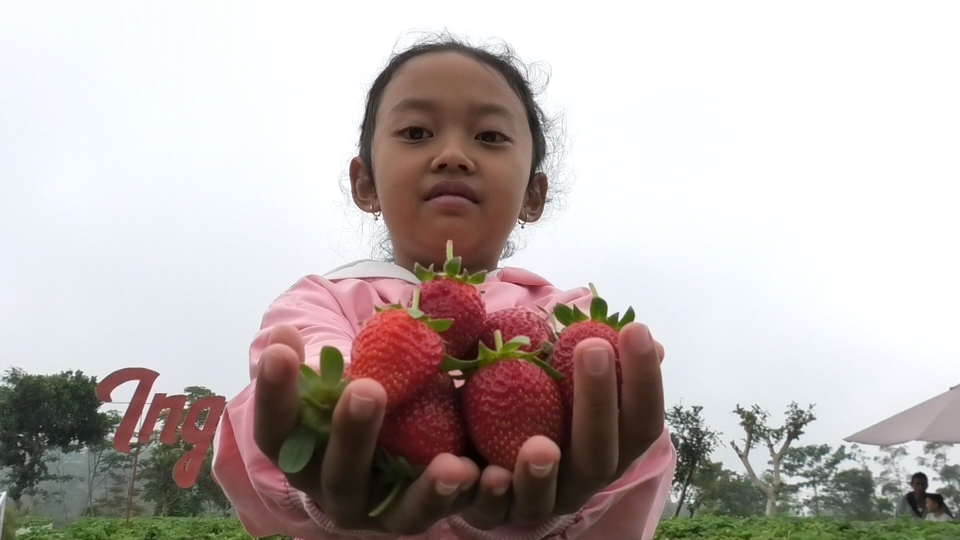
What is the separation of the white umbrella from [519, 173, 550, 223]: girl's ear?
6.72 m

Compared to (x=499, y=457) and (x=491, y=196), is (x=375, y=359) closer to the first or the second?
(x=499, y=457)

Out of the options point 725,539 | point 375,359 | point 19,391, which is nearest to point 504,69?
point 375,359

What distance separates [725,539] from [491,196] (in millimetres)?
3791

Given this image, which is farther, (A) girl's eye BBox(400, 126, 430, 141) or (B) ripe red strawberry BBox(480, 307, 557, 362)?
(A) girl's eye BBox(400, 126, 430, 141)

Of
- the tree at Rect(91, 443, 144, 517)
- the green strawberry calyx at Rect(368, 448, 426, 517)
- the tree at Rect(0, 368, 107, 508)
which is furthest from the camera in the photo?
the tree at Rect(0, 368, 107, 508)

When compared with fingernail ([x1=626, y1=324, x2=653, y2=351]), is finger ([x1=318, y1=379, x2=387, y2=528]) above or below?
below

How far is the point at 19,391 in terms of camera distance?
17.3m

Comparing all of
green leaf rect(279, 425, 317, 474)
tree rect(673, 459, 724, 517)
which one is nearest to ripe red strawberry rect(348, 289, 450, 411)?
green leaf rect(279, 425, 317, 474)

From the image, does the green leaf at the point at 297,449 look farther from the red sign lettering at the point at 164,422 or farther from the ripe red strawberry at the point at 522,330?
the red sign lettering at the point at 164,422

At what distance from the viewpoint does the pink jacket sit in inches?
38.7

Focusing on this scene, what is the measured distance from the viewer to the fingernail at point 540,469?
0.69m

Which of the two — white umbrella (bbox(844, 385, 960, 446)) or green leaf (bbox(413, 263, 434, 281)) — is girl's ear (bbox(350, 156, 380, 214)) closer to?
green leaf (bbox(413, 263, 434, 281))

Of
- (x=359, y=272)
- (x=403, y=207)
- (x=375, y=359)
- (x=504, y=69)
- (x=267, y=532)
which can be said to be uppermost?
(x=504, y=69)

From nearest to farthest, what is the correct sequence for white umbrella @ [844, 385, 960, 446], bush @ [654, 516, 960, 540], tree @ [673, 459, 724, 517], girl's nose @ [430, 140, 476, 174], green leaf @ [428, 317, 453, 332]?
green leaf @ [428, 317, 453, 332]
girl's nose @ [430, 140, 476, 174]
bush @ [654, 516, 960, 540]
white umbrella @ [844, 385, 960, 446]
tree @ [673, 459, 724, 517]
